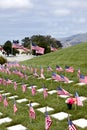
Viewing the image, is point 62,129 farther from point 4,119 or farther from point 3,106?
point 3,106

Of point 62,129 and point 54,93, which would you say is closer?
point 62,129

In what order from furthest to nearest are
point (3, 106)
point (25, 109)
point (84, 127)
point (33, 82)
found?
point (33, 82), point (3, 106), point (25, 109), point (84, 127)

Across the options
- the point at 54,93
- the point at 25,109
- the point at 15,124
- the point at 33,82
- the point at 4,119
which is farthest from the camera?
the point at 33,82

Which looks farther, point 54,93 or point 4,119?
point 54,93

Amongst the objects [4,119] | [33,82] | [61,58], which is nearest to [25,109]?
[4,119]

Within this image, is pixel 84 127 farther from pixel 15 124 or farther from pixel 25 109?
pixel 25 109

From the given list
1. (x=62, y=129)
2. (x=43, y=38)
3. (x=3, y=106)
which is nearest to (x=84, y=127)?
(x=62, y=129)

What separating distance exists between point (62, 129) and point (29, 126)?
1.30m

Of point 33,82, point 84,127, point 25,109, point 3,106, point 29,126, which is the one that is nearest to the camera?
point 84,127

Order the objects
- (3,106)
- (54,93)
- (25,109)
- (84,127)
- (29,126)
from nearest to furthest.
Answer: (84,127) → (29,126) → (25,109) → (3,106) → (54,93)

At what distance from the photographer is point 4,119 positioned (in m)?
11.5

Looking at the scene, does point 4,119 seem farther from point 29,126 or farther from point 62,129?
point 62,129

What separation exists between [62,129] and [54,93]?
17.5 ft

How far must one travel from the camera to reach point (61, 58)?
29.7 metres
